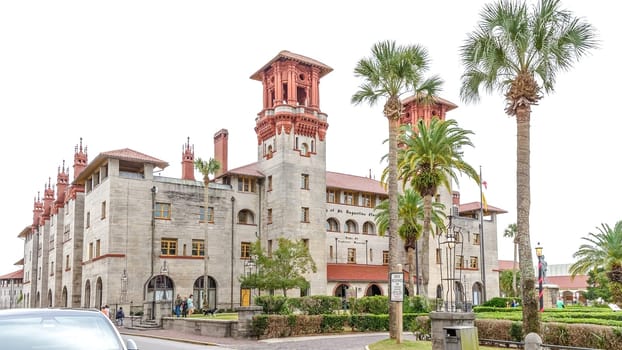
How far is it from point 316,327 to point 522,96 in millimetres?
16716

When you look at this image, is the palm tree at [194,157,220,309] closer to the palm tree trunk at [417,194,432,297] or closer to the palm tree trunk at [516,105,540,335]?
the palm tree trunk at [417,194,432,297]

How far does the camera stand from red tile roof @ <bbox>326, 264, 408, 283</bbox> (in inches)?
2222

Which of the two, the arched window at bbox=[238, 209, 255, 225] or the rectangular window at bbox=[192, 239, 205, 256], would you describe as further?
the arched window at bbox=[238, 209, 255, 225]

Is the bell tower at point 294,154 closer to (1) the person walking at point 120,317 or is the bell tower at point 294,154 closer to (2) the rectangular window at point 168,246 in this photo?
(2) the rectangular window at point 168,246

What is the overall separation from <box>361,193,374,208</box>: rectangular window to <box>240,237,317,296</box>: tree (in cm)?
1646

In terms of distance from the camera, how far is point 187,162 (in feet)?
193

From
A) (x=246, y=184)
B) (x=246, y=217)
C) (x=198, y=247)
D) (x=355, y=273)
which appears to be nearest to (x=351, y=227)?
(x=355, y=273)

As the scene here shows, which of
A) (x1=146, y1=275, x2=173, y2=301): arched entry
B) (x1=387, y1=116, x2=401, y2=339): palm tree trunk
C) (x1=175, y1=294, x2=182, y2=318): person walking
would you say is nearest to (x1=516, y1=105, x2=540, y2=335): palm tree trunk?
(x1=387, y1=116, x2=401, y2=339): palm tree trunk

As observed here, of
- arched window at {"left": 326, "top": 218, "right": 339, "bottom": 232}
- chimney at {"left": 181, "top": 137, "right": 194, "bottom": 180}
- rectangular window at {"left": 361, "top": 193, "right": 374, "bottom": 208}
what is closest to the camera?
chimney at {"left": 181, "top": 137, "right": 194, "bottom": 180}

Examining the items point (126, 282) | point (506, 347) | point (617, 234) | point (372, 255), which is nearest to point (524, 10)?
point (506, 347)

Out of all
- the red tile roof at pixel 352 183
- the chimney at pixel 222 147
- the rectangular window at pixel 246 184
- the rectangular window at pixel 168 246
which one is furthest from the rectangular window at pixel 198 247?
the red tile roof at pixel 352 183

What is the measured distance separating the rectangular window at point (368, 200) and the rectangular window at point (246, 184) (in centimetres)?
1233

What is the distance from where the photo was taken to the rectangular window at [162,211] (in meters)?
51.4

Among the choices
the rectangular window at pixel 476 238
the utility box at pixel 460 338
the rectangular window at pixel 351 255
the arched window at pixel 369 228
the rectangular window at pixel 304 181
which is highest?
the rectangular window at pixel 304 181
